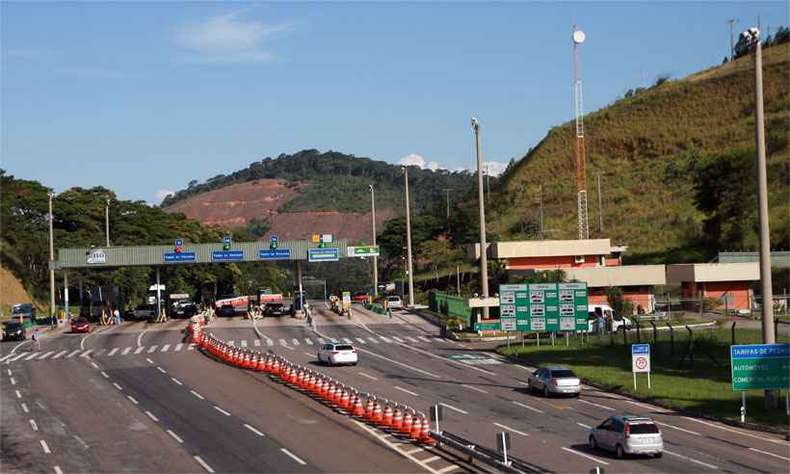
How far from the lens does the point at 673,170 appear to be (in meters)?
147

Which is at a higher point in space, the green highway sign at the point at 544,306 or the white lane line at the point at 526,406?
the green highway sign at the point at 544,306

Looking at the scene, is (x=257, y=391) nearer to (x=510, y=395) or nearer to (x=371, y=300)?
(x=510, y=395)

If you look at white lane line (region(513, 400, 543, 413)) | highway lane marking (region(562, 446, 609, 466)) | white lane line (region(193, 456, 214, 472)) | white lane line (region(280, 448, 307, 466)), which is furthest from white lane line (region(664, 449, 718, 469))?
white lane line (region(193, 456, 214, 472))

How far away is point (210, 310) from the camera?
92688 millimetres

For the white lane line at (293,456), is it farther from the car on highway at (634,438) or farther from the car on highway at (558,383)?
the car on highway at (558,383)

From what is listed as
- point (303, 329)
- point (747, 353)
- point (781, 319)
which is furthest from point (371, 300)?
point (747, 353)

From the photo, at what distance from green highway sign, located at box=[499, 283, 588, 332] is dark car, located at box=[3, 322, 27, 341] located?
38.6 metres

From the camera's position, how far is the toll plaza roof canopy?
289 ft

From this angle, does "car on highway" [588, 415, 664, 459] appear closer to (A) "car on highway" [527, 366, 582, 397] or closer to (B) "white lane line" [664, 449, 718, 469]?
(B) "white lane line" [664, 449, 718, 469]

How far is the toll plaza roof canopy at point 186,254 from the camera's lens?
289 feet

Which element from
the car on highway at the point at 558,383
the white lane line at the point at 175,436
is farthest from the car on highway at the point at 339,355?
the white lane line at the point at 175,436

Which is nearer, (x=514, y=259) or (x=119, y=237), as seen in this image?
(x=514, y=259)

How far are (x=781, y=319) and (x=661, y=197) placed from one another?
252 feet

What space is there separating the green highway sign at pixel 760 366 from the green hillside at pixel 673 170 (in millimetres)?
64617
